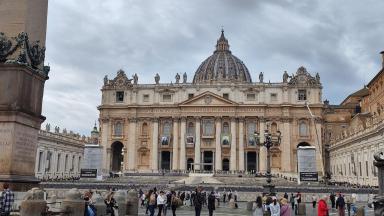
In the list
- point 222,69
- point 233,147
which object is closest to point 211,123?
point 233,147

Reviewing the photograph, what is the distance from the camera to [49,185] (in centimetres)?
4447

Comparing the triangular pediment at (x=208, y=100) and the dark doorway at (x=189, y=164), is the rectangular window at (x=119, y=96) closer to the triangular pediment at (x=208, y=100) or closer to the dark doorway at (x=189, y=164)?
the triangular pediment at (x=208, y=100)

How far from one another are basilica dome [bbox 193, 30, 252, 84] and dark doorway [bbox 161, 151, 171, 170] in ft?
75.3

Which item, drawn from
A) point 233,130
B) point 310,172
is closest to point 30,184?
point 310,172

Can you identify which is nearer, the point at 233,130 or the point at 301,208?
the point at 301,208

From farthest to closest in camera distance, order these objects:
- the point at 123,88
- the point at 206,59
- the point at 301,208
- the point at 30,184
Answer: the point at 206,59
the point at 123,88
the point at 301,208
the point at 30,184

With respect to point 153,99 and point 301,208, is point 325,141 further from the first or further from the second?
point 301,208

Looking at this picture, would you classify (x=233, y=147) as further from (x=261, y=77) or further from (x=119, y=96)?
(x=119, y=96)

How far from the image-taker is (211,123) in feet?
282

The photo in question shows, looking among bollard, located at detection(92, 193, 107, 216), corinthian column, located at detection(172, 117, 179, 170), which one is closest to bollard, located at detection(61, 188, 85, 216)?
bollard, located at detection(92, 193, 107, 216)

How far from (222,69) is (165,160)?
3021 cm

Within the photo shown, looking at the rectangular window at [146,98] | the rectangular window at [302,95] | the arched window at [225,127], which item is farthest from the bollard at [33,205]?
the rectangular window at [302,95]

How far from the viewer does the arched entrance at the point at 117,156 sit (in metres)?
90.3

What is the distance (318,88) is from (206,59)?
123 ft
